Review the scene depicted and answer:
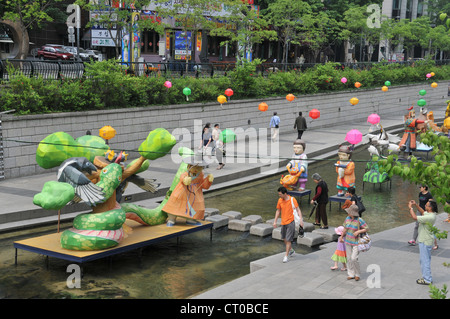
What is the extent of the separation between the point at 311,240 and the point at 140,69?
1581 cm

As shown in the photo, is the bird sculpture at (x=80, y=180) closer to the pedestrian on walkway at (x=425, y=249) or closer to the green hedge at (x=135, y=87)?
the pedestrian on walkway at (x=425, y=249)

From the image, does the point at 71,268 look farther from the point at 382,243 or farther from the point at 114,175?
the point at 382,243

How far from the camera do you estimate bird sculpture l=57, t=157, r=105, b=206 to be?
490 inches

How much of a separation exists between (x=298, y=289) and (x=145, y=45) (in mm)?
43869

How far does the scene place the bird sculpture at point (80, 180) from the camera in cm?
1245

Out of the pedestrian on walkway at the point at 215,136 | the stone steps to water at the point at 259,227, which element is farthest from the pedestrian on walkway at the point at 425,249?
the pedestrian on walkway at the point at 215,136

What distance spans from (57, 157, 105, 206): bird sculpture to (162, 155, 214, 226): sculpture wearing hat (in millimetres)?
2302

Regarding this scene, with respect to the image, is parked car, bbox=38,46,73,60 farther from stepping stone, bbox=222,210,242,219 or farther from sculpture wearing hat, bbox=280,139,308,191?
stepping stone, bbox=222,210,242,219

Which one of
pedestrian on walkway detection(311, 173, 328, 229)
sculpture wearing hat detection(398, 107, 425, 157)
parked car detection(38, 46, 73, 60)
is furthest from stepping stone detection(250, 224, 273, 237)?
parked car detection(38, 46, 73, 60)

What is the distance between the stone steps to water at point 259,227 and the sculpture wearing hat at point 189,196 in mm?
1801

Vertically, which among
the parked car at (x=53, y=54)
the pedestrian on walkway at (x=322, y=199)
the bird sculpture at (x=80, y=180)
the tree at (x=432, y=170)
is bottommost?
the pedestrian on walkway at (x=322, y=199)
